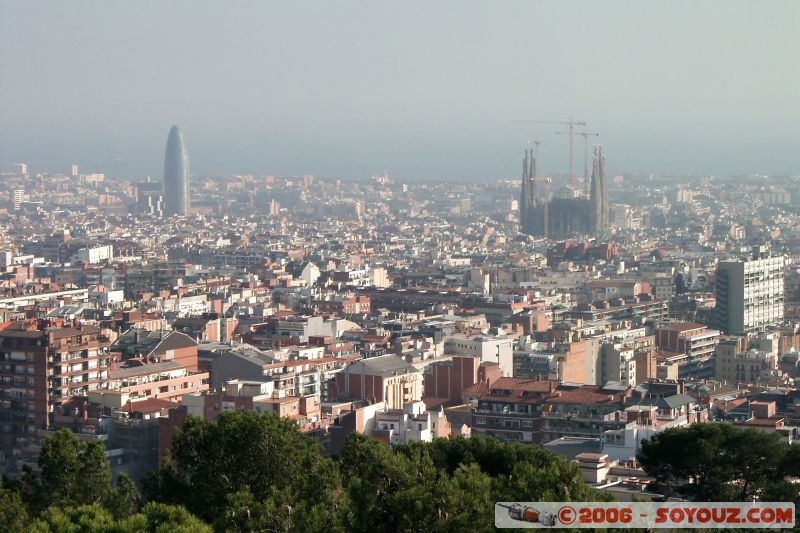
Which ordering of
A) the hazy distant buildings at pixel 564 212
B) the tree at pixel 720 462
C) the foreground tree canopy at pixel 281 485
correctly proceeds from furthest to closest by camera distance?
the hazy distant buildings at pixel 564 212 → the tree at pixel 720 462 → the foreground tree canopy at pixel 281 485

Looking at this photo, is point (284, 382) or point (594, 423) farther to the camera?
point (284, 382)

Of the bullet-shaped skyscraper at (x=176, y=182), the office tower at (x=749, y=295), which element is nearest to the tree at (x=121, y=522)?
the office tower at (x=749, y=295)

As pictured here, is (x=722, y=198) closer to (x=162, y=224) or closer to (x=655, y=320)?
(x=162, y=224)

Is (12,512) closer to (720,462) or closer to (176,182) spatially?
(720,462)

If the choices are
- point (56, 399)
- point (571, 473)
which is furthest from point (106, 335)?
point (571, 473)

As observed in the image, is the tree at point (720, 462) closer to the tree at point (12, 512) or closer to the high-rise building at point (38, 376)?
the tree at point (12, 512)

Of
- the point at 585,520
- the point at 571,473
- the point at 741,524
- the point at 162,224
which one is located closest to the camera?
the point at 585,520

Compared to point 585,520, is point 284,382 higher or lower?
lower
